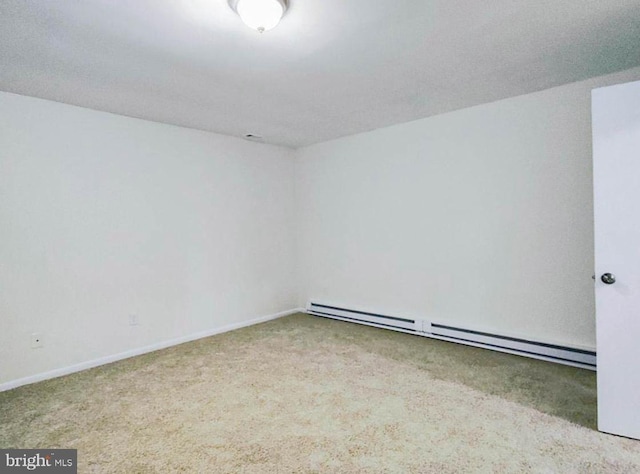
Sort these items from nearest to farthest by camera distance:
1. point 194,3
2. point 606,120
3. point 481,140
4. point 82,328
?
point 194,3, point 606,120, point 82,328, point 481,140

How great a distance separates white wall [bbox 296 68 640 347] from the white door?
40.4 inches

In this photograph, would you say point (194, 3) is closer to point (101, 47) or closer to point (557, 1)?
point (101, 47)

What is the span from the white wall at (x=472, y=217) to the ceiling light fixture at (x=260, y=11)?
97.0 inches

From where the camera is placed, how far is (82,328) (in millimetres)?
3314

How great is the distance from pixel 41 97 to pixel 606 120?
4.14m

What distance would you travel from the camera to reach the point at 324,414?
7.77 feet

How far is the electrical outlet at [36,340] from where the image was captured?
3043 millimetres

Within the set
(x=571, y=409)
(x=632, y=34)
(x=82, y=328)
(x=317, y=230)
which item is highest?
(x=632, y=34)

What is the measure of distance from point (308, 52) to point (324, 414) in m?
2.37

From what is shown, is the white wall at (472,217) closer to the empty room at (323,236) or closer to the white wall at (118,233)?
the empty room at (323,236)

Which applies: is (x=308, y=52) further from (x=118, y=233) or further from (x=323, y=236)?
(x=323, y=236)

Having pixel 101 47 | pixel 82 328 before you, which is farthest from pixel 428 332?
A: pixel 101 47

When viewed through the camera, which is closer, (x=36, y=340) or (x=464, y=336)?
(x=36, y=340)

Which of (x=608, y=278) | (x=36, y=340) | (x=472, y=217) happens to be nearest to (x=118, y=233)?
(x=36, y=340)
